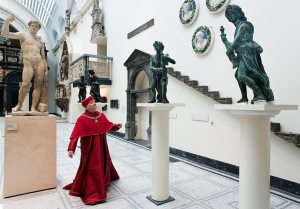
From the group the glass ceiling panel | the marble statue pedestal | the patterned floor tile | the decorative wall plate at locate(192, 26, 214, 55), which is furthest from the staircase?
the glass ceiling panel

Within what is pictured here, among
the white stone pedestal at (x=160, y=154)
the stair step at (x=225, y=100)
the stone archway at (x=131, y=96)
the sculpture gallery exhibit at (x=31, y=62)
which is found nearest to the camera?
the white stone pedestal at (x=160, y=154)

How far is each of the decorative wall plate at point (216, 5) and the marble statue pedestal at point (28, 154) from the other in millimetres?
4292

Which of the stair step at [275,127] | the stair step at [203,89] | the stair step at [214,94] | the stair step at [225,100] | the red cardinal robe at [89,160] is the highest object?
the stair step at [203,89]

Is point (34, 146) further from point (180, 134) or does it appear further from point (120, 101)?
point (120, 101)

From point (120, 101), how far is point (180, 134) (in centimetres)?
440

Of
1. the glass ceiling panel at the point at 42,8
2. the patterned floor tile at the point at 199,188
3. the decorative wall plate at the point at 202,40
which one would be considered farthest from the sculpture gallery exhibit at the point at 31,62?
the glass ceiling panel at the point at 42,8

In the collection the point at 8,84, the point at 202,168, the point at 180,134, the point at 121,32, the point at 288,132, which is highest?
the point at 121,32

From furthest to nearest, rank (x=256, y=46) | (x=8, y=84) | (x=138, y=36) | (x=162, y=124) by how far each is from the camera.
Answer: (x=8, y=84) < (x=138, y=36) < (x=162, y=124) < (x=256, y=46)

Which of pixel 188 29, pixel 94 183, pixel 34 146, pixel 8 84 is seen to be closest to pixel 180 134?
pixel 188 29

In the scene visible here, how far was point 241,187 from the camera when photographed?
2.21 meters

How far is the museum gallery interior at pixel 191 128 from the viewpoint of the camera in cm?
220

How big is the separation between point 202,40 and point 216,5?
0.84 metres

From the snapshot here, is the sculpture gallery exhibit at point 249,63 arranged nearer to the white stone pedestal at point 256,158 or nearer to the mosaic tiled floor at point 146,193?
the white stone pedestal at point 256,158

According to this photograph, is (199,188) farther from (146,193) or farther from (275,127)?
(275,127)
